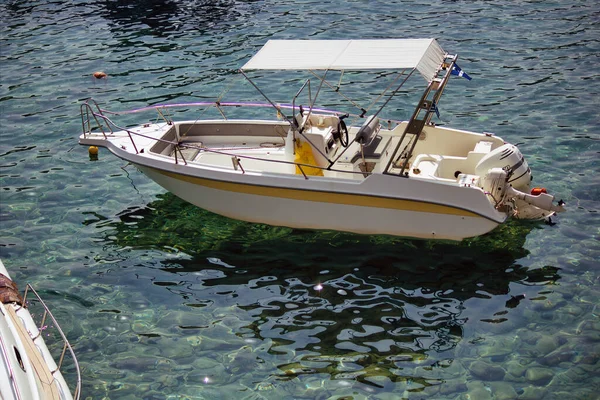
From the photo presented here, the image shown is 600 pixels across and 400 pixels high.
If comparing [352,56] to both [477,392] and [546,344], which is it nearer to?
[546,344]

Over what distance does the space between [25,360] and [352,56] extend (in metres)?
7.89

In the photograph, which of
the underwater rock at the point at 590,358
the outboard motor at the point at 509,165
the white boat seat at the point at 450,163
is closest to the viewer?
the underwater rock at the point at 590,358

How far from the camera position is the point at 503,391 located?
10.2 m

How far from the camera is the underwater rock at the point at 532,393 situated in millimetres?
10102

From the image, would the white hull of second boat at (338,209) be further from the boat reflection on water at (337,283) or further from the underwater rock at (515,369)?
the underwater rock at (515,369)

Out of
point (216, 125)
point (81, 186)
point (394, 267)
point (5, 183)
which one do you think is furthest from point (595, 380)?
point (5, 183)

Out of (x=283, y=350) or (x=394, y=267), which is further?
(x=394, y=267)

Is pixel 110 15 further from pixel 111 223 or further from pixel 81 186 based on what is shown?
pixel 111 223

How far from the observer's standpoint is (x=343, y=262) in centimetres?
1318

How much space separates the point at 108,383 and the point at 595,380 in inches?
278

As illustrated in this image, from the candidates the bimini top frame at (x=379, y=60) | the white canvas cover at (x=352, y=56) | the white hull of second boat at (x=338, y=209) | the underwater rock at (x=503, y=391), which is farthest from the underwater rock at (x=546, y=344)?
the white canvas cover at (x=352, y=56)

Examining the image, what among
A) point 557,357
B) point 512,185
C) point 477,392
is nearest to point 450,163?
point 512,185

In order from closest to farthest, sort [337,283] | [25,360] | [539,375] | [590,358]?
1. [25,360]
2. [539,375]
3. [590,358]
4. [337,283]

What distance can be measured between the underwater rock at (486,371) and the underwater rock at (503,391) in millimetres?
124
